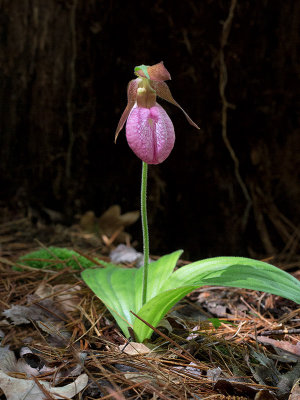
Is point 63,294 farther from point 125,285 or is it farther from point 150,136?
point 150,136

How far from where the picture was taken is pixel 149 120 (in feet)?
4.20

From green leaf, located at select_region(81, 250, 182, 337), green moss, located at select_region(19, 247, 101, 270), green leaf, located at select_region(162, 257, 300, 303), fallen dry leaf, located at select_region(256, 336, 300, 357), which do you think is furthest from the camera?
green moss, located at select_region(19, 247, 101, 270)

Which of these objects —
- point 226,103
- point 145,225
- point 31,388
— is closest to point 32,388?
point 31,388

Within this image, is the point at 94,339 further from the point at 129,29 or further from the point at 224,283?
the point at 129,29

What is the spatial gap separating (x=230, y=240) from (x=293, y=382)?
5.13 feet

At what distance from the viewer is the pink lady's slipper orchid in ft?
4.12

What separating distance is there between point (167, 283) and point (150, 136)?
1.98ft

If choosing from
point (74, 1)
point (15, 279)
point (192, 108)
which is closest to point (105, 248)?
point (15, 279)

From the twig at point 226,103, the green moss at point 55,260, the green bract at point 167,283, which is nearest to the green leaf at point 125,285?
the green bract at point 167,283

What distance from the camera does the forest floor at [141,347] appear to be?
1.11 m

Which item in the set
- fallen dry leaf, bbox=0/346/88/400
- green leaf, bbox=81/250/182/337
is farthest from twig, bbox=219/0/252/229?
fallen dry leaf, bbox=0/346/88/400

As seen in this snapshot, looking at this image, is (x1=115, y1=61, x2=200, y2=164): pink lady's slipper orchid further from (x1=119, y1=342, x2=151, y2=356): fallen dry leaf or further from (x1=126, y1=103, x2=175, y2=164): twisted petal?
(x1=119, y1=342, x2=151, y2=356): fallen dry leaf

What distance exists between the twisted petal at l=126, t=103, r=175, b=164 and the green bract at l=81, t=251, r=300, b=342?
1.45ft

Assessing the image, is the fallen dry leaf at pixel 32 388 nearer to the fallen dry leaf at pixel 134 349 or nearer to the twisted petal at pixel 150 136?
the fallen dry leaf at pixel 134 349
